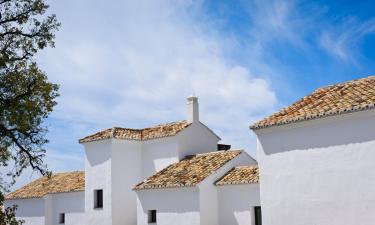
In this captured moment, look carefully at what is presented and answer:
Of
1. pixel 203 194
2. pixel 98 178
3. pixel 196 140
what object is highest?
pixel 196 140

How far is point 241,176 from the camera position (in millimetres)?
21797

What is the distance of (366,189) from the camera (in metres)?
14.7

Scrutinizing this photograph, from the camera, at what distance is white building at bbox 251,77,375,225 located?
14.9 meters

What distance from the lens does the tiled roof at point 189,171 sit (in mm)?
22266

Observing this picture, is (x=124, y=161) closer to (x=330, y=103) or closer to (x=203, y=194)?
(x=203, y=194)

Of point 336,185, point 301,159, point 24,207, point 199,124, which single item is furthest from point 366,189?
point 24,207

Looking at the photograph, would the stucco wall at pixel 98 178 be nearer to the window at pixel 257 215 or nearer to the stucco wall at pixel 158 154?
the stucco wall at pixel 158 154

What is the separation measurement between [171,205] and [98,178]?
5986 mm

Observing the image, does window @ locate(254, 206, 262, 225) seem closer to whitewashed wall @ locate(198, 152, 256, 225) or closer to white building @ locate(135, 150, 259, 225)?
white building @ locate(135, 150, 259, 225)

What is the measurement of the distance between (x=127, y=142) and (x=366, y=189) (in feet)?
50.1

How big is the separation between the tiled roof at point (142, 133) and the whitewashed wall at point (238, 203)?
209 inches

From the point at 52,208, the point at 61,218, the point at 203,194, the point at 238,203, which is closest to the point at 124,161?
the point at 61,218

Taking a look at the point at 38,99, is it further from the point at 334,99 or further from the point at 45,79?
the point at 334,99

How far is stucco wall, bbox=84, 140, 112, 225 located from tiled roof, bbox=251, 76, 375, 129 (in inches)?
442
